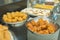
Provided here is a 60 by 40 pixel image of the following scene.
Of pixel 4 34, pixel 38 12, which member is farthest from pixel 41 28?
pixel 38 12

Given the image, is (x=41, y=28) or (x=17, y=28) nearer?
(x=41, y=28)

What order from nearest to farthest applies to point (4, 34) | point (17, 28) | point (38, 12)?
point (4, 34) → point (17, 28) → point (38, 12)

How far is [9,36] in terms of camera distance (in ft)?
1.70

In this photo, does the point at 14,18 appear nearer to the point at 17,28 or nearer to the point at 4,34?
the point at 17,28

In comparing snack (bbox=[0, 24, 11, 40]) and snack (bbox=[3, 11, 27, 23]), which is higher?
snack (bbox=[3, 11, 27, 23])

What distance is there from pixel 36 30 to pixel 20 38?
107mm

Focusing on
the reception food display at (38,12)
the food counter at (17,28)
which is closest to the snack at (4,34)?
the food counter at (17,28)

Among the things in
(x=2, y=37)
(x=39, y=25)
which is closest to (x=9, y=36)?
(x=2, y=37)

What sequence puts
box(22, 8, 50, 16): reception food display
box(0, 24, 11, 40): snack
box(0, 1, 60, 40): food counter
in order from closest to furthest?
box(0, 24, 11, 40): snack, box(0, 1, 60, 40): food counter, box(22, 8, 50, 16): reception food display

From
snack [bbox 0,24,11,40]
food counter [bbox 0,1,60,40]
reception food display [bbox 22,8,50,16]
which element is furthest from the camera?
reception food display [bbox 22,8,50,16]

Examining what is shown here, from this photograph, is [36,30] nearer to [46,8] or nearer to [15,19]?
[15,19]

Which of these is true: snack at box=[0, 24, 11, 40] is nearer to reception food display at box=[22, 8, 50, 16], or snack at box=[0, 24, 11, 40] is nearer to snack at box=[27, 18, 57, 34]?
snack at box=[27, 18, 57, 34]

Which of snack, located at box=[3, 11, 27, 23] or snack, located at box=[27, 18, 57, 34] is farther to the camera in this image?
snack, located at box=[3, 11, 27, 23]

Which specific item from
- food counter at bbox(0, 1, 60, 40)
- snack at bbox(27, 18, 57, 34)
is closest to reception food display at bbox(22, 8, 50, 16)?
food counter at bbox(0, 1, 60, 40)
